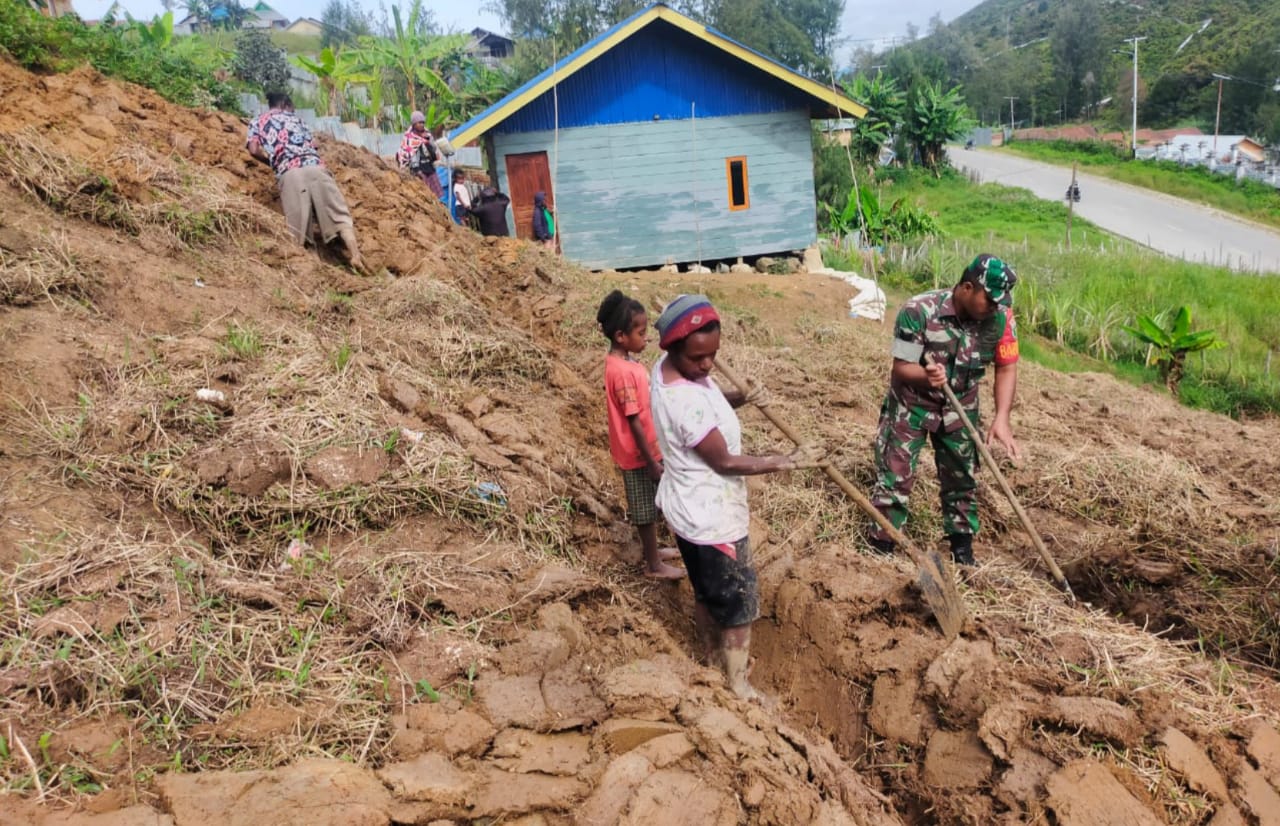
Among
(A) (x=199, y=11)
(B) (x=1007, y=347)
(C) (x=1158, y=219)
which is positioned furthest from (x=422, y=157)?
(A) (x=199, y=11)

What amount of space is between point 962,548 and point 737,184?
10592 mm

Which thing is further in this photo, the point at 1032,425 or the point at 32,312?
the point at 1032,425

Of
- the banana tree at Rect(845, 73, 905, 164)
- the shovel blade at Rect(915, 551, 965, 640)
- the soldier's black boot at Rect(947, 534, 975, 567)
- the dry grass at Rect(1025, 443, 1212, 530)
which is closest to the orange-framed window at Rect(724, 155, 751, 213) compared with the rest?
the dry grass at Rect(1025, 443, 1212, 530)

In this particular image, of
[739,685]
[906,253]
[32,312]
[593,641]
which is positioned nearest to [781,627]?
[739,685]

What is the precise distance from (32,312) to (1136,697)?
5.27 m

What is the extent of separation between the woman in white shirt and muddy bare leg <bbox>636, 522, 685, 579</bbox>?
26.5 inches

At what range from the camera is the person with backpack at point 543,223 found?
1242cm

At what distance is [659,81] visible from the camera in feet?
42.6

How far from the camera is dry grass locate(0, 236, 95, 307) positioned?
13.3 ft

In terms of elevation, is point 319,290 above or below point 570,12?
below

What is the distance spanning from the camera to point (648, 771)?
2.32m

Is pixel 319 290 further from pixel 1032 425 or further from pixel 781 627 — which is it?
pixel 1032 425

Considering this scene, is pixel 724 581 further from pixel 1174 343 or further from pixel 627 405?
pixel 1174 343

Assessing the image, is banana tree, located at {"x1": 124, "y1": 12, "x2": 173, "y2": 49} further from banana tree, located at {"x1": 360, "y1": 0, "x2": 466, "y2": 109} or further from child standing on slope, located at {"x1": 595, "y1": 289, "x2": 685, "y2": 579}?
child standing on slope, located at {"x1": 595, "y1": 289, "x2": 685, "y2": 579}
